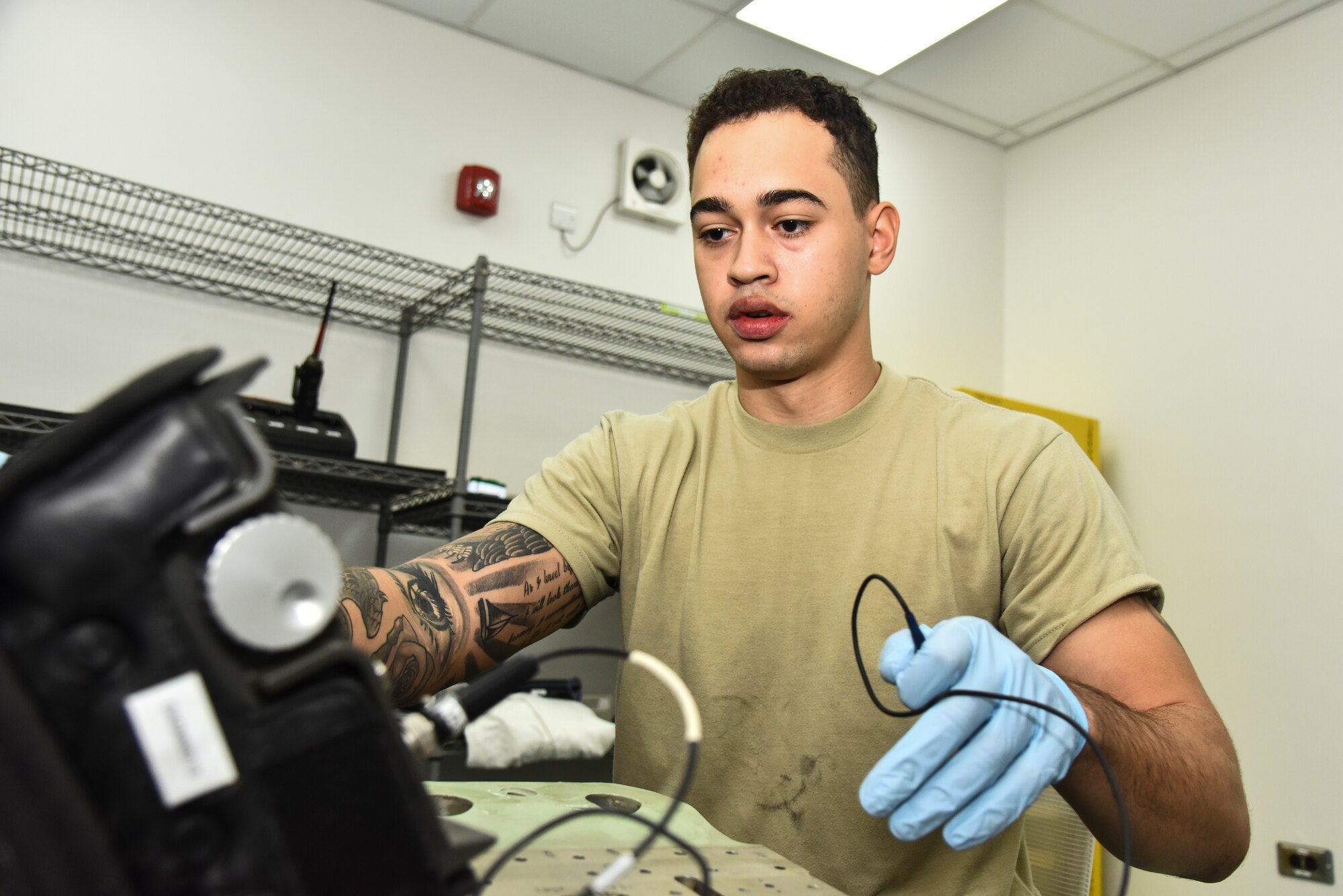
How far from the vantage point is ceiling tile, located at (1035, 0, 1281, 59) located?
217 centimetres

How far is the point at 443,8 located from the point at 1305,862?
2534mm

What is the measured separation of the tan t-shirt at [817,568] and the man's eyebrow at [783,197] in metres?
0.23

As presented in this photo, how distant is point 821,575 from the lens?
1.04 m

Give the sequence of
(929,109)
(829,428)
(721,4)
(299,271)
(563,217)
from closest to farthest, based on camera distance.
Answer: (829,428), (299,271), (721,4), (563,217), (929,109)

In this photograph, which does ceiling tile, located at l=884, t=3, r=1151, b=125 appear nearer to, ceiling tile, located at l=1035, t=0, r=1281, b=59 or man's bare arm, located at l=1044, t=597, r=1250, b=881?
ceiling tile, located at l=1035, t=0, r=1281, b=59

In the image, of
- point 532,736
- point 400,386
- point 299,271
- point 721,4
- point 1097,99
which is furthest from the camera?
point 1097,99

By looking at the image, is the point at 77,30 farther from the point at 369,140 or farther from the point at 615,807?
the point at 615,807

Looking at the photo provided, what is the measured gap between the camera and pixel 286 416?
1.63 m

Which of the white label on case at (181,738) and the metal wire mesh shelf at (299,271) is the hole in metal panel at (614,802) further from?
the metal wire mesh shelf at (299,271)

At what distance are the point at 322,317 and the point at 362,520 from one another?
42 centimetres

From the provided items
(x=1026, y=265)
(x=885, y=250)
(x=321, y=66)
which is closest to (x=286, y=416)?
(x=321, y=66)

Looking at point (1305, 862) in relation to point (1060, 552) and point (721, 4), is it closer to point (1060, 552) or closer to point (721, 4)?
point (1060, 552)

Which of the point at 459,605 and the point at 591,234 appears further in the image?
the point at 591,234

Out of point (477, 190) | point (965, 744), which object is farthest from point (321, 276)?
point (965, 744)
